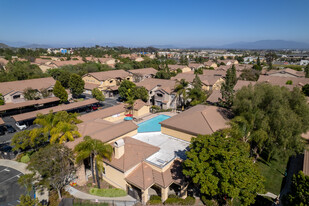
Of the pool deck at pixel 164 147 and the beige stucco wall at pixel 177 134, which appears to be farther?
the beige stucco wall at pixel 177 134

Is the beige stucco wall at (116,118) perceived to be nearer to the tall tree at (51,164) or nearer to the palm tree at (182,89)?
the palm tree at (182,89)

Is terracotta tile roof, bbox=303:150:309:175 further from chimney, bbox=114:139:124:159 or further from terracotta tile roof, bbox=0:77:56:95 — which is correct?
terracotta tile roof, bbox=0:77:56:95

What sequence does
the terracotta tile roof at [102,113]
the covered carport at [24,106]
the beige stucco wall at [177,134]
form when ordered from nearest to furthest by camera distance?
the beige stucco wall at [177,134] → the terracotta tile roof at [102,113] → the covered carport at [24,106]

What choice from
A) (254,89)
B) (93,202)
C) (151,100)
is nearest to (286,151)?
(254,89)

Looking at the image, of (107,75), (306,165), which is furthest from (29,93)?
(306,165)

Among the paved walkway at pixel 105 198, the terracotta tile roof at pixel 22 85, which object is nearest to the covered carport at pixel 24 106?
the terracotta tile roof at pixel 22 85

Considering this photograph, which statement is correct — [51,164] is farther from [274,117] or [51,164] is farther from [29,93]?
[29,93]

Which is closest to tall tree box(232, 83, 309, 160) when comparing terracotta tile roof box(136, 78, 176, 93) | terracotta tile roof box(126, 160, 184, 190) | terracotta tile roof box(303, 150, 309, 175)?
terracotta tile roof box(303, 150, 309, 175)

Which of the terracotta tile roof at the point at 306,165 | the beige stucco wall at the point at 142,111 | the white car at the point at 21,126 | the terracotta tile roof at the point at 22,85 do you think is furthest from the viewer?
the terracotta tile roof at the point at 22,85

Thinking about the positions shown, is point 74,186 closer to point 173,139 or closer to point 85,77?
point 173,139
